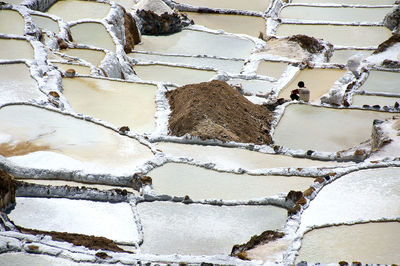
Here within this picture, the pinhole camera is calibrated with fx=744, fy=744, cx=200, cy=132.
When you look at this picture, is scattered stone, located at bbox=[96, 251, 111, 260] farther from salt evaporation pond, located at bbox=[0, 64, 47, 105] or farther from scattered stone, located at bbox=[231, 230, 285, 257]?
salt evaporation pond, located at bbox=[0, 64, 47, 105]

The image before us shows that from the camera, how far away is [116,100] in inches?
645

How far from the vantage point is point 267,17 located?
2806 centimetres

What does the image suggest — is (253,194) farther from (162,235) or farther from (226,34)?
(226,34)

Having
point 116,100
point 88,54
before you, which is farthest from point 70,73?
point 88,54

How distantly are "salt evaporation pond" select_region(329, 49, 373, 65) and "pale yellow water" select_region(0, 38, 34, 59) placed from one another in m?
10.4

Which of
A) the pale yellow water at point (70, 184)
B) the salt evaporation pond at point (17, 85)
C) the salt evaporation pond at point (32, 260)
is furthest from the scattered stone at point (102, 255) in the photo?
the salt evaporation pond at point (17, 85)

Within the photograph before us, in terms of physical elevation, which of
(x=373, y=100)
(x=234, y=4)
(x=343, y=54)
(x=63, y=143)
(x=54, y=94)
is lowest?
(x=63, y=143)

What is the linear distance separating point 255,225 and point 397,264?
8.54 feet

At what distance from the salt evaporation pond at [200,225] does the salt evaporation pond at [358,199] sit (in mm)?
652

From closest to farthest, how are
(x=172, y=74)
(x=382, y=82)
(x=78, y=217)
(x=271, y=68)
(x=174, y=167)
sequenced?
(x=78, y=217) < (x=174, y=167) < (x=382, y=82) < (x=172, y=74) < (x=271, y=68)

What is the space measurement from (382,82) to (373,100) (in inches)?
52.9

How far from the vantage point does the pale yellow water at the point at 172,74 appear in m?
20.4

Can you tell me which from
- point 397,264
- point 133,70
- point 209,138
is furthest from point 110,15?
point 397,264

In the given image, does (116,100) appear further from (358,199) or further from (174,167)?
(358,199)
